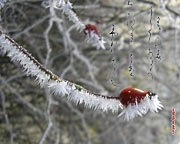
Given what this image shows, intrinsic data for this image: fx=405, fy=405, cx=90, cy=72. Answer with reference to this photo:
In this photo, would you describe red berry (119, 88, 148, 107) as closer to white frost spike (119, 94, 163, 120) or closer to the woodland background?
white frost spike (119, 94, 163, 120)

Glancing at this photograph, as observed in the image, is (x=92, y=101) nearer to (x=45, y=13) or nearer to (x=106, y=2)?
(x=45, y=13)

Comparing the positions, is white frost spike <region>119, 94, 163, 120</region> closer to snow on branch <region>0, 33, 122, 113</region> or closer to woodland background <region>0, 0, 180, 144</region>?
snow on branch <region>0, 33, 122, 113</region>

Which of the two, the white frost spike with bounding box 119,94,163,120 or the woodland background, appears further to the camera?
the woodland background

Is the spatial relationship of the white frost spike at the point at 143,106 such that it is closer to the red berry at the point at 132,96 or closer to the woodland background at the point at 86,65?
the red berry at the point at 132,96

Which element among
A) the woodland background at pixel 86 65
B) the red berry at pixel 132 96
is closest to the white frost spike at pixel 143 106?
the red berry at pixel 132 96

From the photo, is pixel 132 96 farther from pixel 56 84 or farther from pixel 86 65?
pixel 86 65

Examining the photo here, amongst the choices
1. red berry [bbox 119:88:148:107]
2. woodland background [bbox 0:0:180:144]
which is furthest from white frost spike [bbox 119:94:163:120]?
woodland background [bbox 0:0:180:144]

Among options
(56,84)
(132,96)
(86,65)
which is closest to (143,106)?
(132,96)
